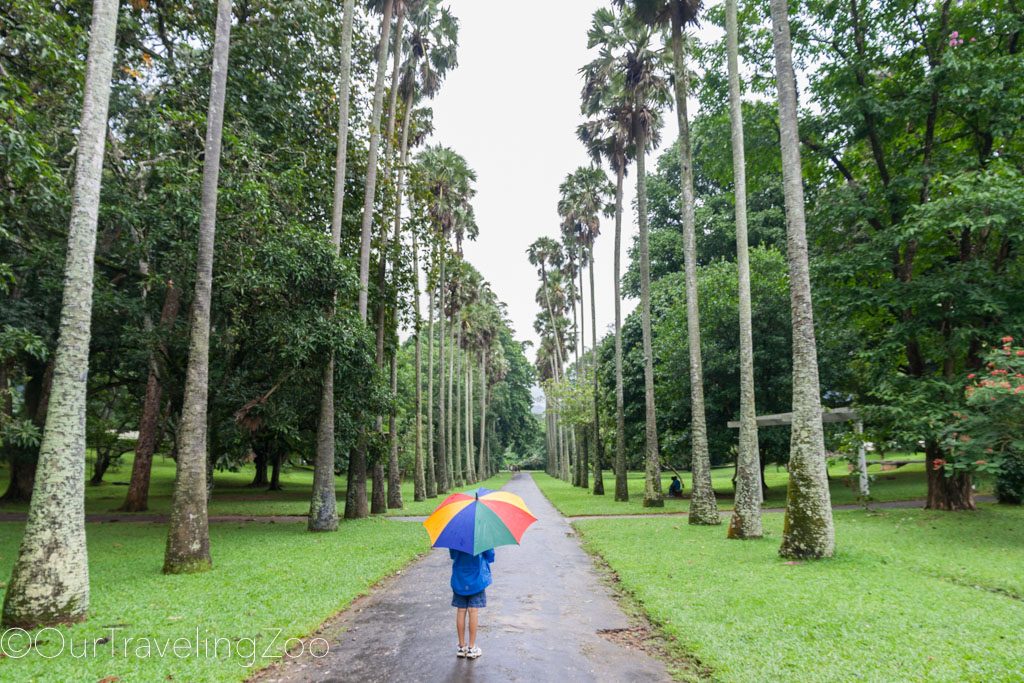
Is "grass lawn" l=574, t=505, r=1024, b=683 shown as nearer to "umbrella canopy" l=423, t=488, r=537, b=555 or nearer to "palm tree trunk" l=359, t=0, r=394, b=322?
"umbrella canopy" l=423, t=488, r=537, b=555

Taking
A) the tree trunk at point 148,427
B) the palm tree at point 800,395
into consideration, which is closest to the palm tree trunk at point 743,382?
the palm tree at point 800,395

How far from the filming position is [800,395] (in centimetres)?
1161

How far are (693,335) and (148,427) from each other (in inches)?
740

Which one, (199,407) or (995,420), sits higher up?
(199,407)

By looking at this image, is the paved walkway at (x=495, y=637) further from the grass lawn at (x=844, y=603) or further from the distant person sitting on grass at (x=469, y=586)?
the grass lawn at (x=844, y=603)

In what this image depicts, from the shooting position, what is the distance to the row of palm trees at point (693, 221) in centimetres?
1129

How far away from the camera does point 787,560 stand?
35.7ft

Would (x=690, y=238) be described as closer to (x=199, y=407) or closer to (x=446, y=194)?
(x=199, y=407)

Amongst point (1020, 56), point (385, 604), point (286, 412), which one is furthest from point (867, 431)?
point (286, 412)

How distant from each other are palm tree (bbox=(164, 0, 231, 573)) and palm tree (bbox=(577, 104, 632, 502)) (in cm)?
1820

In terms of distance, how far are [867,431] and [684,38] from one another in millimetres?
13689

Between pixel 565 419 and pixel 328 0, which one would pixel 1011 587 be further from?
pixel 565 419

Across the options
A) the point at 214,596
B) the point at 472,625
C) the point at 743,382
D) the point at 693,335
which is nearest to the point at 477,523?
the point at 472,625

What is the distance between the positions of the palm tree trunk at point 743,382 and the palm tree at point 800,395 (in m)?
2.35
